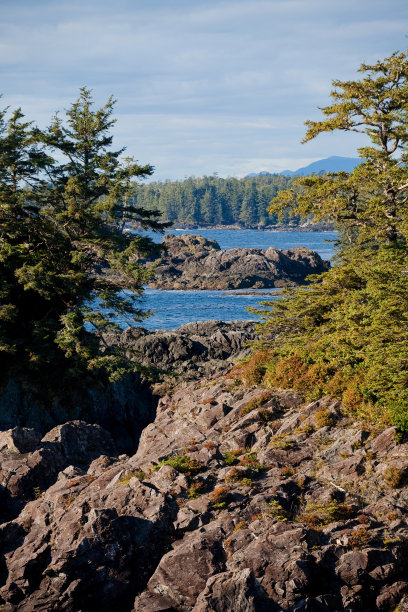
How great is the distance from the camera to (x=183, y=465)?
17109mm

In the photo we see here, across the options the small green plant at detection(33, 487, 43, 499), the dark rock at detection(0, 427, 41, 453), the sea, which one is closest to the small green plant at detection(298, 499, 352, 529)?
the small green plant at detection(33, 487, 43, 499)

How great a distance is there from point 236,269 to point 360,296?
258 ft

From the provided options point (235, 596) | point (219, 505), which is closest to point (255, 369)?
point (219, 505)

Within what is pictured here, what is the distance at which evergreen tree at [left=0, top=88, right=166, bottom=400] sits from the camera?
29375mm

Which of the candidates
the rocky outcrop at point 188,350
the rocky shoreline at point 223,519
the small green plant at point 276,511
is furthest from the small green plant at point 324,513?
the rocky outcrop at point 188,350

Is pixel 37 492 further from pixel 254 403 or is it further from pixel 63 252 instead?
pixel 63 252

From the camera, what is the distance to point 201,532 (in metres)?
14.1

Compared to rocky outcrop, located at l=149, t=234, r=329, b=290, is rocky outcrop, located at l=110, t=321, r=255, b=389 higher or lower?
lower

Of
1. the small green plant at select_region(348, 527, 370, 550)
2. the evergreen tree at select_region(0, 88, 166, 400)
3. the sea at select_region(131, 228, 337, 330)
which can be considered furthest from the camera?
the sea at select_region(131, 228, 337, 330)

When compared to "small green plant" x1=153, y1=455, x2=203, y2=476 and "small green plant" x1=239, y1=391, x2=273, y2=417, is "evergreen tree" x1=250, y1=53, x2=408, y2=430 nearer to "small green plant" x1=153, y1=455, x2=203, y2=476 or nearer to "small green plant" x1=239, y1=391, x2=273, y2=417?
"small green plant" x1=239, y1=391, x2=273, y2=417

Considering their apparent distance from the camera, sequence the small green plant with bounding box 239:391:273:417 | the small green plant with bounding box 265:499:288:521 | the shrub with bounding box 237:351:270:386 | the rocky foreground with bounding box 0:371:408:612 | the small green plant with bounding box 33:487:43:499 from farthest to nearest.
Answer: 1. the shrub with bounding box 237:351:270:386
2. the small green plant with bounding box 239:391:273:417
3. the small green plant with bounding box 33:487:43:499
4. the small green plant with bounding box 265:499:288:521
5. the rocky foreground with bounding box 0:371:408:612

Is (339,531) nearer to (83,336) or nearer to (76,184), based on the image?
(83,336)

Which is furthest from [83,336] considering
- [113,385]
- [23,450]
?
[23,450]

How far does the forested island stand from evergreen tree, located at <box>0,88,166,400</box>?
144 mm
